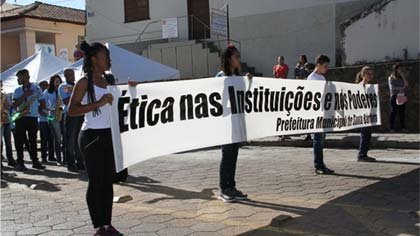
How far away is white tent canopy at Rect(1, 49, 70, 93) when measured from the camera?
1359 centimetres

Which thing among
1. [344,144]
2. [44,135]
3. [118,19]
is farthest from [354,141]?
[118,19]

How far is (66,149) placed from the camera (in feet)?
31.8

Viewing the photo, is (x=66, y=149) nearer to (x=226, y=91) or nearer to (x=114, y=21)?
(x=226, y=91)

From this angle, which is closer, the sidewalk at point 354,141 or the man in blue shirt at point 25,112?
the man in blue shirt at point 25,112

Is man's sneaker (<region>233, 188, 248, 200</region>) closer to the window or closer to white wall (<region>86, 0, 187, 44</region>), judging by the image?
white wall (<region>86, 0, 187, 44</region>)

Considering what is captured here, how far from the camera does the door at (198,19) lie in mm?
20656

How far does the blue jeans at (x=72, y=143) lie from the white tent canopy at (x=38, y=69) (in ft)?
14.6

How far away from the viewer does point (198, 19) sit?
20.8 meters

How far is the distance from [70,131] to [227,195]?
4081mm

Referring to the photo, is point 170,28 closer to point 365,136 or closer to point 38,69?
point 38,69

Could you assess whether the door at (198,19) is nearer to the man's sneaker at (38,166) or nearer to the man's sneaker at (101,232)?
the man's sneaker at (38,166)

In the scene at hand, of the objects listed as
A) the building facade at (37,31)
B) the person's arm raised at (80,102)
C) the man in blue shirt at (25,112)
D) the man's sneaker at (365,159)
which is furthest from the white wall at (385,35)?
the building facade at (37,31)

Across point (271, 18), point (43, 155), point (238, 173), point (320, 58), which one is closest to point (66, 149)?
point (43, 155)

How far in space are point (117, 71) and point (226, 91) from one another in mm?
7298
